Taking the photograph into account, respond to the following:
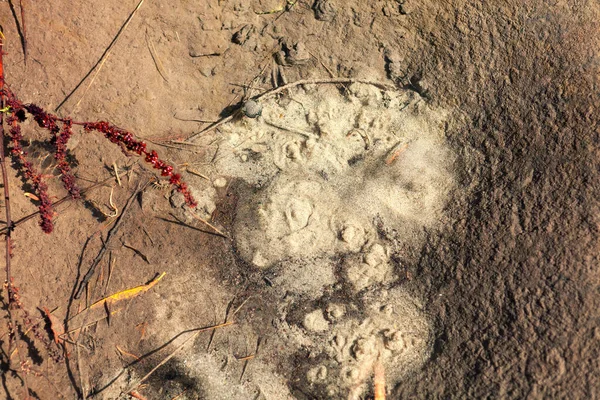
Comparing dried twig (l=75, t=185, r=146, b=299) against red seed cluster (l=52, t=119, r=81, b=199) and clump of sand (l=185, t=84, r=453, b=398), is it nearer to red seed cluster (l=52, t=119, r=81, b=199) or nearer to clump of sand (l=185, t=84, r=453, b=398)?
red seed cluster (l=52, t=119, r=81, b=199)

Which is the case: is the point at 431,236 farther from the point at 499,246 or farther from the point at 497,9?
the point at 497,9

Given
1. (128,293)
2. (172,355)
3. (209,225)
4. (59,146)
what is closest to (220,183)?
(209,225)

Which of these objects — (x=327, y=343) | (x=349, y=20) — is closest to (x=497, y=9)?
(x=349, y=20)

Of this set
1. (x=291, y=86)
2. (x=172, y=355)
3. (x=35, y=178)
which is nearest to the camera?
(x=172, y=355)

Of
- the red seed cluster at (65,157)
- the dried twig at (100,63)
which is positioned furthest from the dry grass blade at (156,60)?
the red seed cluster at (65,157)

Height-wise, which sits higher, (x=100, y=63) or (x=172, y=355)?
(x=100, y=63)

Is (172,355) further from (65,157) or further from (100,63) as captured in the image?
(100,63)

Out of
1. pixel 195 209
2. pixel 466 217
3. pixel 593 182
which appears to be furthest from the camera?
pixel 195 209
